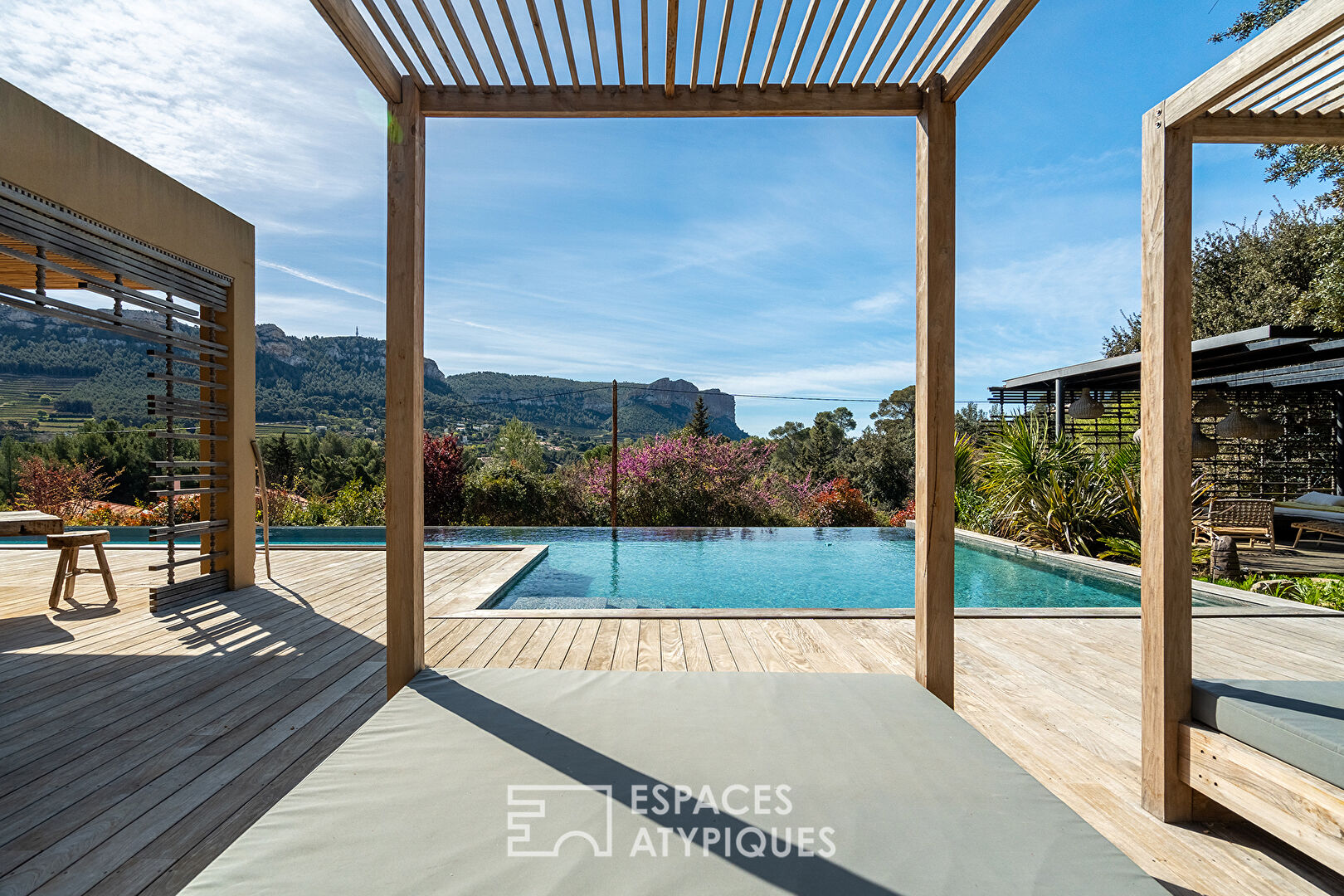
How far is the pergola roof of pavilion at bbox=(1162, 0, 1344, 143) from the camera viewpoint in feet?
4.97

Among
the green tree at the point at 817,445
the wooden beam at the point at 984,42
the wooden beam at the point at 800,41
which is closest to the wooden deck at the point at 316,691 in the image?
the wooden beam at the point at 984,42

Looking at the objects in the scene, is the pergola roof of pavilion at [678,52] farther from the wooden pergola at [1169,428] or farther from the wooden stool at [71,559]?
the wooden stool at [71,559]

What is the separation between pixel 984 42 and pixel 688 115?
985mm

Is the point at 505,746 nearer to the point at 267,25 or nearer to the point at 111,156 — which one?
the point at 111,156

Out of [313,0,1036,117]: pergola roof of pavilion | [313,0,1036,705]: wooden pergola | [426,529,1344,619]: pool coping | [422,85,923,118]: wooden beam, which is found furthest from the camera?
[426,529,1344,619]: pool coping

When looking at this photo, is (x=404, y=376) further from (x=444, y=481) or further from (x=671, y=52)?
(x=444, y=481)

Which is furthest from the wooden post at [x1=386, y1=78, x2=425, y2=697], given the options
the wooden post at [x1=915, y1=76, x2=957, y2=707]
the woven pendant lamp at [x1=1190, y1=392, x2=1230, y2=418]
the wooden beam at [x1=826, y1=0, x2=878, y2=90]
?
the woven pendant lamp at [x1=1190, y1=392, x2=1230, y2=418]

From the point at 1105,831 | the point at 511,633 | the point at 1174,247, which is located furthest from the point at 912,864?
the point at 511,633

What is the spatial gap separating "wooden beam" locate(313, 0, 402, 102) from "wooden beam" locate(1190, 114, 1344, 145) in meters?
2.58

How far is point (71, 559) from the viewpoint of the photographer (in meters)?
4.14

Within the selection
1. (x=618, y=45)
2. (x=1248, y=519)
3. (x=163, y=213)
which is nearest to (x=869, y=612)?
(x=618, y=45)

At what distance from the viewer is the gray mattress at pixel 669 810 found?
1.16 meters

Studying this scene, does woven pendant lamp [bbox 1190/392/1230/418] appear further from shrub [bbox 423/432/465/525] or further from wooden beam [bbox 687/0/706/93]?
shrub [bbox 423/432/465/525]

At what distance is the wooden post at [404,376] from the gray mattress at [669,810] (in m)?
0.36
